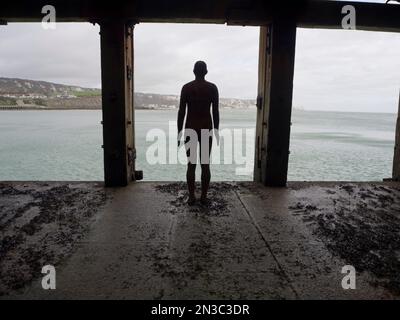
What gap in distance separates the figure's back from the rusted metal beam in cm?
166

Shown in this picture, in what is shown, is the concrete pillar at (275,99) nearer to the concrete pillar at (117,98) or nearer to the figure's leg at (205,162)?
the figure's leg at (205,162)

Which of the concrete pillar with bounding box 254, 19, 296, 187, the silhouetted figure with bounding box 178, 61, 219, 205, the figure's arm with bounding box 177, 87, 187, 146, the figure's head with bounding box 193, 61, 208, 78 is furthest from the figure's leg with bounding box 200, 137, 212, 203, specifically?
the concrete pillar with bounding box 254, 19, 296, 187

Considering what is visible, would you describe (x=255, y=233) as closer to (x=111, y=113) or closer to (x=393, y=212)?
(x=393, y=212)

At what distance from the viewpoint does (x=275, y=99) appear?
5.62 m

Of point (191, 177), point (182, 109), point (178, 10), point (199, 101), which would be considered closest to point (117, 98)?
point (182, 109)

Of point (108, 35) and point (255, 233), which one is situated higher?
point (108, 35)

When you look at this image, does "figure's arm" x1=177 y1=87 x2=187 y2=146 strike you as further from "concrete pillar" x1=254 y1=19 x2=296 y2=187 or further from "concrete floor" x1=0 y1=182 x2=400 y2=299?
"concrete pillar" x1=254 y1=19 x2=296 y2=187

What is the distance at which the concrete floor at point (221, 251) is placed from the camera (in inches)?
95.9

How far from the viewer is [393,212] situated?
4.43 meters

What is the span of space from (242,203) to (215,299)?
8.31 feet

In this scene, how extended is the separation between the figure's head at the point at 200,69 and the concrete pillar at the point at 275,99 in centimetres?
171

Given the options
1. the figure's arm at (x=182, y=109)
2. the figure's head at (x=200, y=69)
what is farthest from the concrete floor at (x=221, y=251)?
the figure's head at (x=200, y=69)
